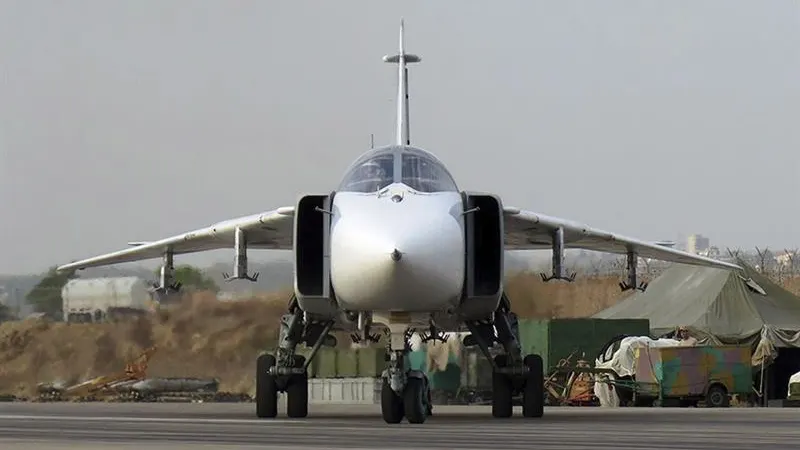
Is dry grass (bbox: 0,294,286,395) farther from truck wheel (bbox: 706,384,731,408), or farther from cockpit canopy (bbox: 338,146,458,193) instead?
cockpit canopy (bbox: 338,146,458,193)

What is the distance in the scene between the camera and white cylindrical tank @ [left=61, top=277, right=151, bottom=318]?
1013 inches

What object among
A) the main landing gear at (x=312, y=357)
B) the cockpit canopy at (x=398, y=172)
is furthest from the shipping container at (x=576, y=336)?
the cockpit canopy at (x=398, y=172)

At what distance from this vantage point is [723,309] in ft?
101

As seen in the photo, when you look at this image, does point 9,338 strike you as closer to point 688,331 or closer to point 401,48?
point 401,48

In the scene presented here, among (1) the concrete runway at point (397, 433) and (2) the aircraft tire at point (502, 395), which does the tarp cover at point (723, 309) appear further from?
(1) the concrete runway at point (397, 433)

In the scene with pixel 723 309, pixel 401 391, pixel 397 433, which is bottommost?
pixel 397 433

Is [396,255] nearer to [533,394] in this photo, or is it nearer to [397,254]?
[397,254]

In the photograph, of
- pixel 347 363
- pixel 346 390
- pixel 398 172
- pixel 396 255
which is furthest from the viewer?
pixel 347 363

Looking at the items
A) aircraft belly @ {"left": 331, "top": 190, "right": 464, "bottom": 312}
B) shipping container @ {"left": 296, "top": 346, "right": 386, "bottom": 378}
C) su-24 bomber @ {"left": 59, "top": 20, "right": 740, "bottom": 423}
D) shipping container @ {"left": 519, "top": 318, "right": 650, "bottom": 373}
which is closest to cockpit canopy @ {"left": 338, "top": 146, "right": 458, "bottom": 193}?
su-24 bomber @ {"left": 59, "top": 20, "right": 740, "bottom": 423}

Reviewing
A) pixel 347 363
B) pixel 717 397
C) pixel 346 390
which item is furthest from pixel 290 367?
pixel 347 363

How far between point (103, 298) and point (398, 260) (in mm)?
13125

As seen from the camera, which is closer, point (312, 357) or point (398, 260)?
point (398, 260)

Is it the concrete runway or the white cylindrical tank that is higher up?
the white cylindrical tank

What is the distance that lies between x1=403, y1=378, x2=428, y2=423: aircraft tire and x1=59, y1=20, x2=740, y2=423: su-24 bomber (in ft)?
0.05
